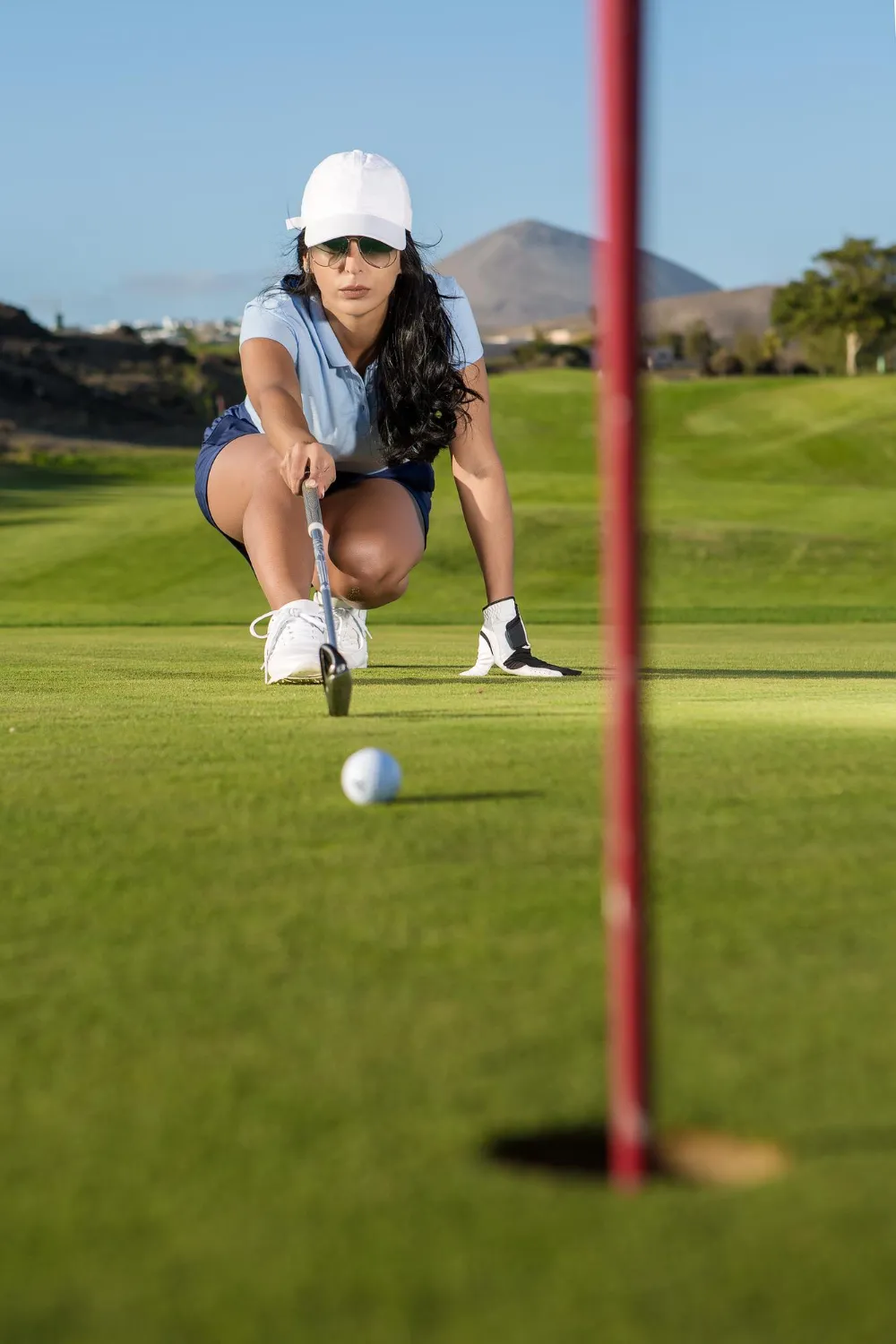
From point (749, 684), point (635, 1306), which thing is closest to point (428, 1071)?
point (635, 1306)

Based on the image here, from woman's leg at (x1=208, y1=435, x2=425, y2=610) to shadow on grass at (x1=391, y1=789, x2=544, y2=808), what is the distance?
8.84 feet

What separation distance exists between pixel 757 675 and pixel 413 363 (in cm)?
186

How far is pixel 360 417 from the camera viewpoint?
6879 mm

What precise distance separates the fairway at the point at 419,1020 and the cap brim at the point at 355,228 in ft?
5.95

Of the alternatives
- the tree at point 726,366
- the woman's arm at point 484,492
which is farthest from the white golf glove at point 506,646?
the tree at point 726,366

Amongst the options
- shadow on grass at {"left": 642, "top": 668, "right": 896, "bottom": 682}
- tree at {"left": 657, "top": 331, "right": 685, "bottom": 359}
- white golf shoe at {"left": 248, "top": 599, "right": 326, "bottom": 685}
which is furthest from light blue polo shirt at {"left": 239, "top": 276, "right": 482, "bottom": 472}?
tree at {"left": 657, "top": 331, "right": 685, "bottom": 359}

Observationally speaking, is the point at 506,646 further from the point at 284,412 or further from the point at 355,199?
the point at 355,199

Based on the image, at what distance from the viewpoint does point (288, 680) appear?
235 inches

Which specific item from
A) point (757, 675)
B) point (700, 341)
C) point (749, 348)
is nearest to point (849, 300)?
point (749, 348)

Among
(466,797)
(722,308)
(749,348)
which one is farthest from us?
(722,308)

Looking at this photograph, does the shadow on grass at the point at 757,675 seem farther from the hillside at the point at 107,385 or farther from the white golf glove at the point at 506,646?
the hillside at the point at 107,385

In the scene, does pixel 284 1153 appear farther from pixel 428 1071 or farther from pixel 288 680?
pixel 288 680

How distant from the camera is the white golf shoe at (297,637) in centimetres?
570

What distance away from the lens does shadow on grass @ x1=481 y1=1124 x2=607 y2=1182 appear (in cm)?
160
